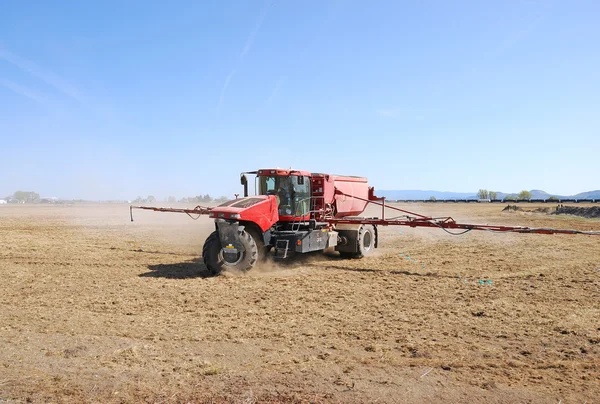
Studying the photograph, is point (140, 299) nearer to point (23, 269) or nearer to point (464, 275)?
point (23, 269)

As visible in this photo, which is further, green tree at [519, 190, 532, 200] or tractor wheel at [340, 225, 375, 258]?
green tree at [519, 190, 532, 200]

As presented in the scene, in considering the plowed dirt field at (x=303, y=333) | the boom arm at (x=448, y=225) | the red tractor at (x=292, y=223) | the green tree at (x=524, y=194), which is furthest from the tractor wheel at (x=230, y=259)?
the green tree at (x=524, y=194)

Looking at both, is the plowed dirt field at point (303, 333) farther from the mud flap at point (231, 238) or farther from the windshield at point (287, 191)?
the windshield at point (287, 191)

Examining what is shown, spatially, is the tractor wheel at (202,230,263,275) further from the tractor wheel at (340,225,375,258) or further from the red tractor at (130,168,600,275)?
the tractor wheel at (340,225,375,258)

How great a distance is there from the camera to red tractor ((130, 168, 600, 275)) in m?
11.0

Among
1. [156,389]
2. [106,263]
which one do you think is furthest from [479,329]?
[106,263]

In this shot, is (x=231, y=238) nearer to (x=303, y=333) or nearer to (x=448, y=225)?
(x=303, y=333)

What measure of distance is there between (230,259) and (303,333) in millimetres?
4825

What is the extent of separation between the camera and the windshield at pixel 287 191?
12586 millimetres

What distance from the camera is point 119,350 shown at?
582 cm

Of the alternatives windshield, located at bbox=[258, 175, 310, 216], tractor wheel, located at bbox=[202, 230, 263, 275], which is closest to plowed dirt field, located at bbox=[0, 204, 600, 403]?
tractor wheel, located at bbox=[202, 230, 263, 275]

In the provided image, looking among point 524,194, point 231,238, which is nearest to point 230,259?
point 231,238

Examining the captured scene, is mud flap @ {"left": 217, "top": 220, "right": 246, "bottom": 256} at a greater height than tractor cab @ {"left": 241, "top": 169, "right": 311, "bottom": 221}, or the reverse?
tractor cab @ {"left": 241, "top": 169, "right": 311, "bottom": 221}

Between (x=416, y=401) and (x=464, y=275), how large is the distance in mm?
7335
